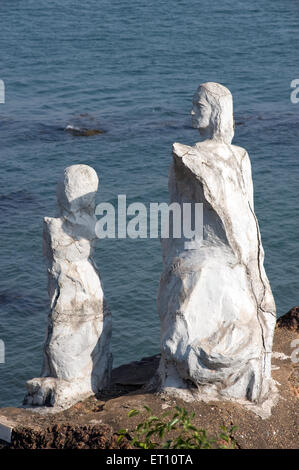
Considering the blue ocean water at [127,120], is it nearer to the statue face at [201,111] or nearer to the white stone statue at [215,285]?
the white stone statue at [215,285]

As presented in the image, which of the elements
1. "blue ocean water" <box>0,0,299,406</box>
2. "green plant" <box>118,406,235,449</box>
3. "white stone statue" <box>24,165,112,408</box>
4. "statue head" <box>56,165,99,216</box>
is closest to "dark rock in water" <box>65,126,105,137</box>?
"blue ocean water" <box>0,0,299,406</box>

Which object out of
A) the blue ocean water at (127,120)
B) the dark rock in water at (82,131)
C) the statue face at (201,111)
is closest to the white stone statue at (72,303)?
the statue face at (201,111)

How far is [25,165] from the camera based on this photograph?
79.4 feet

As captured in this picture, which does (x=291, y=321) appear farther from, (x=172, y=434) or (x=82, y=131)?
(x=82, y=131)

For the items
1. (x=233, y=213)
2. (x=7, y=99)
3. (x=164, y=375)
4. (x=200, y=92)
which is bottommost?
(x=164, y=375)

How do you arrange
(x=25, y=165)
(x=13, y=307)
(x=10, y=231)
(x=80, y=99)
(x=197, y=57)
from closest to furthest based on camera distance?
(x=13, y=307)
(x=10, y=231)
(x=25, y=165)
(x=80, y=99)
(x=197, y=57)

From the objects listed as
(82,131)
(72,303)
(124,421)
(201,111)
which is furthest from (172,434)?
(82,131)

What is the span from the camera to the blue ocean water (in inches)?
715

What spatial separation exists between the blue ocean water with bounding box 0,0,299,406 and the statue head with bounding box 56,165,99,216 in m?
6.11

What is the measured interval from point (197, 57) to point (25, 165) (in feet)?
31.2
